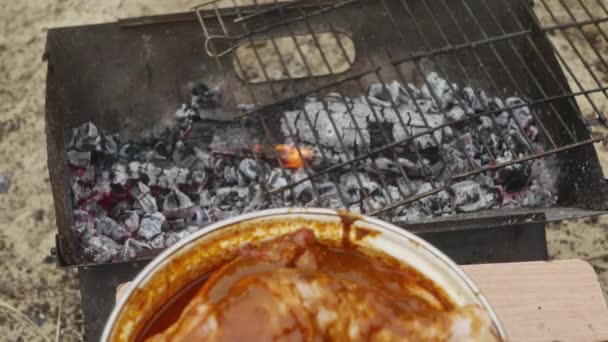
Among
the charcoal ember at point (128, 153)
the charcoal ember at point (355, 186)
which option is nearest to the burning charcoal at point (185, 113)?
the charcoal ember at point (128, 153)

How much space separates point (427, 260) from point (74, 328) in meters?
2.13

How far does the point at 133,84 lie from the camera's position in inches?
117

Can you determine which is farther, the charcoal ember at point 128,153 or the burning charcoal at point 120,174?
the charcoal ember at point 128,153

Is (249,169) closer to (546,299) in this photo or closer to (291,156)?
(291,156)

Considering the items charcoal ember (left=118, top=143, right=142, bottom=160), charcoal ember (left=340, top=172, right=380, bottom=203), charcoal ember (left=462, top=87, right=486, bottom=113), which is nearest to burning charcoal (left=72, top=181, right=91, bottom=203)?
charcoal ember (left=118, top=143, right=142, bottom=160)

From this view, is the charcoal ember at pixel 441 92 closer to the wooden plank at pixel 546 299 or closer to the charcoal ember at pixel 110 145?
the wooden plank at pixel 546 299

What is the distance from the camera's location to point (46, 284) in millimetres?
3002

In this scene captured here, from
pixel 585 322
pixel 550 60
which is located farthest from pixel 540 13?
pixel 585 322

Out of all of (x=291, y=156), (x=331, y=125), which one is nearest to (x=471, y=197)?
(x=331, y=125)

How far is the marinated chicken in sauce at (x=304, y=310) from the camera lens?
1.20 m

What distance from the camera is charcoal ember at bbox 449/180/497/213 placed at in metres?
2.77

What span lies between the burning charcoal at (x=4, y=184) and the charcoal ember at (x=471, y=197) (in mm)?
2292

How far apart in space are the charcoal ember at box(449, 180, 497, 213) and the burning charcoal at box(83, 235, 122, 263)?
154cm

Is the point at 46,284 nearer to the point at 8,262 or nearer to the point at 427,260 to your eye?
the point at 8,262
